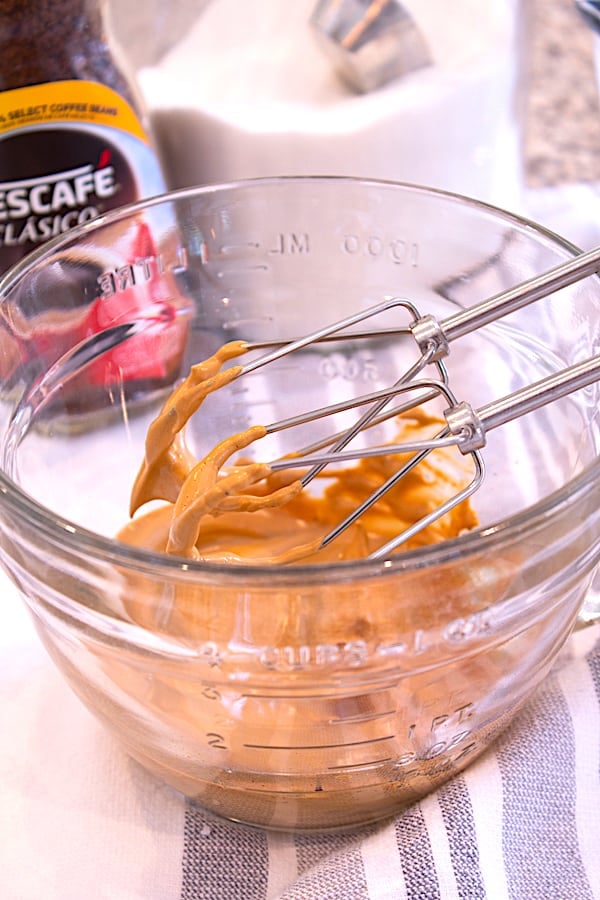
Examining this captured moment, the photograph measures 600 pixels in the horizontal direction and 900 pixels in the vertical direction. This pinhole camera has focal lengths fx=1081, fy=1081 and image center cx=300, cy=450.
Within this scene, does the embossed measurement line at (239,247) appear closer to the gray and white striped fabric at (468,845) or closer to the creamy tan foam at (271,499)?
the creamy tan foam at (271,499)

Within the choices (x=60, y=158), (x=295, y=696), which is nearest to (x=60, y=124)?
(x=60, y=158)

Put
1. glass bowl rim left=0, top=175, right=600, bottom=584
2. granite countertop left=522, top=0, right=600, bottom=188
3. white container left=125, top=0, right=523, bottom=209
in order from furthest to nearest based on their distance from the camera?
granite countertop left=522, top=0, right=600, bottom=188 < white container left=125, top=0, right=523, bottom=209 < glass bowl rim left=0, top=175, right=600, bottom=584

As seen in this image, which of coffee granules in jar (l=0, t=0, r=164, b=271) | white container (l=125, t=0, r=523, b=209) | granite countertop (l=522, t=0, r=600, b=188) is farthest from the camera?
granite countertop (l=522, t=0, r=600, b=188)

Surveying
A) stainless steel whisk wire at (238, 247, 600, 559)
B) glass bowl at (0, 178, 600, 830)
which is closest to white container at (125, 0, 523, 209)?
glass bowl at (0, 178, 600, 830)

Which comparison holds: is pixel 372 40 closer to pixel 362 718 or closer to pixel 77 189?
pixel 77 189

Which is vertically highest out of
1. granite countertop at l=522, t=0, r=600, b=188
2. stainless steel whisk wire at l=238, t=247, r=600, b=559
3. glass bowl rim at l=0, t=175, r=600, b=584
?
granite countertop at l=522, t=0, r=600, b=188

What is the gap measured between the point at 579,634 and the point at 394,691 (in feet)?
0.55

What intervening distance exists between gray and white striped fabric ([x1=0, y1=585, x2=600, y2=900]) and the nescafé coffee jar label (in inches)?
11.2

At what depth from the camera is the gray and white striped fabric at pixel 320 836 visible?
40 centimetres

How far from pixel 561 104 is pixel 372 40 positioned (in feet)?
1.50

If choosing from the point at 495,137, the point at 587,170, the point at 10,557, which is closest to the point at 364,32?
the point at 495,137

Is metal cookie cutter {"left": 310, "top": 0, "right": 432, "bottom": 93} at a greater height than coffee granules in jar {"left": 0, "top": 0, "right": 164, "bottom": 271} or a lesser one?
greater

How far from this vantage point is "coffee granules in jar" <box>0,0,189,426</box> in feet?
1.63

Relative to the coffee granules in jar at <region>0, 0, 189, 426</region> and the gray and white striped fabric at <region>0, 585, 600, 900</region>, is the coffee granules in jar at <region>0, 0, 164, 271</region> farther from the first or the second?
the gray and white striped fabric at <region>0, 585, 600, 900</region>
